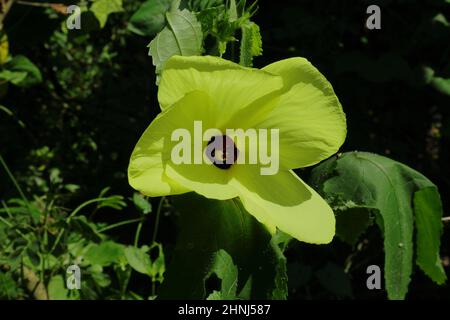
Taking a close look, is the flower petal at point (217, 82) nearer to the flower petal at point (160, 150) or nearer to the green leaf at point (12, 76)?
the flower petal at point (160, 150)

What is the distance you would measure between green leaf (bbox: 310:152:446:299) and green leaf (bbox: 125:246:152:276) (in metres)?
0.38

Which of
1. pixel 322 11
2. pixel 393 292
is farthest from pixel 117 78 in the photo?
pixel 393 292

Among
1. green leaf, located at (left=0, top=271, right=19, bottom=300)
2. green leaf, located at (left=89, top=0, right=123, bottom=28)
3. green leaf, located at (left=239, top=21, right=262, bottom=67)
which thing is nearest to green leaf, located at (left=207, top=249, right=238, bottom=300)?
green leaf, located at (left=239, top=21, right=262, bottom=67)

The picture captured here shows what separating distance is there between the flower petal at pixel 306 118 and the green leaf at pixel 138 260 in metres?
0.47

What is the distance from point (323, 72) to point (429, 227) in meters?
0.61

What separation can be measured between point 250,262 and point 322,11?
3.16ft

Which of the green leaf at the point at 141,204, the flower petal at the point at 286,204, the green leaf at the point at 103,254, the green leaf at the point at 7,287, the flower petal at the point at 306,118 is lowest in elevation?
the green leaf at the point at 7,287

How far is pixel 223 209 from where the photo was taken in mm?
838

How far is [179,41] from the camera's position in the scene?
2.56ft

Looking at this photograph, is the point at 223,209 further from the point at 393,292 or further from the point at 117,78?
the point at 117,78

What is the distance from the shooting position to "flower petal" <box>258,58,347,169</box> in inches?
30.0

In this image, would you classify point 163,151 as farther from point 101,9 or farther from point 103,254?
point 101,9

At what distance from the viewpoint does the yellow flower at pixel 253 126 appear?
0.72 metres

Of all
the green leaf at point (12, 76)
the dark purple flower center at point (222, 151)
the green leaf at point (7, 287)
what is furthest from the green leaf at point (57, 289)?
the dark purple flower center at point (222, 151)
